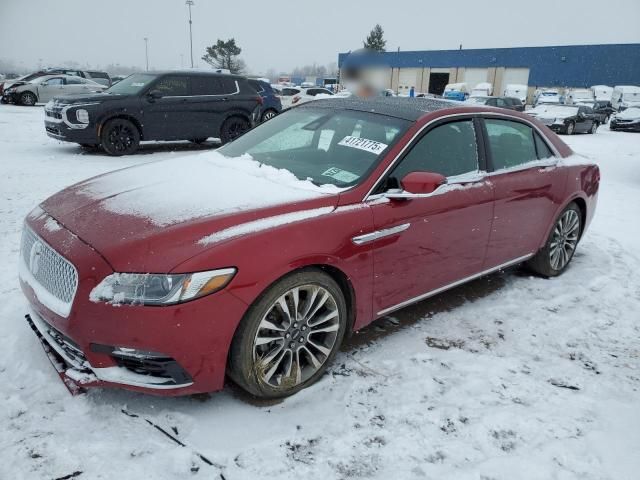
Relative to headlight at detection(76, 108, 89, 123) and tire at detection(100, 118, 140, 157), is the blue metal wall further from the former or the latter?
headlight at detection(76, 108, 89, 123)

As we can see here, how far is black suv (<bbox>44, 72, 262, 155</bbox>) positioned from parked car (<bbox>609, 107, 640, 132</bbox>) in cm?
1952

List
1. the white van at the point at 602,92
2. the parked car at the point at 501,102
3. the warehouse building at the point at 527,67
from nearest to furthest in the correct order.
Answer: the parked car at the point at 501,102 < the white van at the point at 602,92 < the warehouse building at the point at 527,67

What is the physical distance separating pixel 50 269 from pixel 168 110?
8305 mm

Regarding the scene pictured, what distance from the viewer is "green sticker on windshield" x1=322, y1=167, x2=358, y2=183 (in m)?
3.07

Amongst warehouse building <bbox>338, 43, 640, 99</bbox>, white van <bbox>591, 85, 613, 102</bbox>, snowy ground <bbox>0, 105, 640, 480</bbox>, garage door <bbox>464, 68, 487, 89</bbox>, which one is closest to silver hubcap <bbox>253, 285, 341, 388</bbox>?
snowy ground <bbox>0, 105, 640, 480</bbox>

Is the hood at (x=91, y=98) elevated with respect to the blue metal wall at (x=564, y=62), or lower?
lower

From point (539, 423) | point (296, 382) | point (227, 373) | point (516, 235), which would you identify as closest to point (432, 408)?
point (539, 423)

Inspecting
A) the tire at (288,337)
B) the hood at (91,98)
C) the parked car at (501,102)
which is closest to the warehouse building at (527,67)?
the parked car at (501,102)

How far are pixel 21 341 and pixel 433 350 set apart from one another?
259 centimetres

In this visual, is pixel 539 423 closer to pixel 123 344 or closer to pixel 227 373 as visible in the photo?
pixel 227 373

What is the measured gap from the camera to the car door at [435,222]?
304 centimetres

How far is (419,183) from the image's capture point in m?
2.92

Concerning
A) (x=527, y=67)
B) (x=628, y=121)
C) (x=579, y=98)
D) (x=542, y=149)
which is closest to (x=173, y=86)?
(x=542, y=149)

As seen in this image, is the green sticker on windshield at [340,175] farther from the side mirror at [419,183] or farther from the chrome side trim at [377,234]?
the chrome side trim at [377,234]
